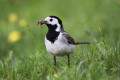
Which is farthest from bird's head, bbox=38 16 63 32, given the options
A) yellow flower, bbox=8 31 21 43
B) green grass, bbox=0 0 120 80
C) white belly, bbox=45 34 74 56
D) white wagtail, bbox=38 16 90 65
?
yellow flower, bbox=8 31 21 43

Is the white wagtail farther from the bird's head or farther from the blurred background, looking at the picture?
the blurred background

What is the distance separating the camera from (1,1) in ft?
51.6

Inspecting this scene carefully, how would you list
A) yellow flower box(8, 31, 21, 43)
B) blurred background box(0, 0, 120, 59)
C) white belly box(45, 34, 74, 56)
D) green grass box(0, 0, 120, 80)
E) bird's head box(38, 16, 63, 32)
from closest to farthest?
1. green grass box(0, 0, 120, 80)
2. white belly box(45, 34, 74, 56)
3. bird's head box(38, 16, 63, 32)
4. blurred background box(0, 0, 120, 59)
5. yellow flower box(8, 31, 21, 43)

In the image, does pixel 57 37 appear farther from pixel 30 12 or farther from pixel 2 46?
pixel 30 12

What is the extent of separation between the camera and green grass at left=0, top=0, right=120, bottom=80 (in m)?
6.14

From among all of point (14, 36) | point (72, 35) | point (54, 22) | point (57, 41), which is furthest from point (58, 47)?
point (14, 36)

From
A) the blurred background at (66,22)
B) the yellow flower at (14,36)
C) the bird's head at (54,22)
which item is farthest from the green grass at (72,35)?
the bird's head at (54,22)

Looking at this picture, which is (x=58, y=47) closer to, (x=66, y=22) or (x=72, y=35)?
(x=72, y=35)

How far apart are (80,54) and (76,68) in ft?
3.49

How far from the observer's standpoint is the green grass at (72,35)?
614cm

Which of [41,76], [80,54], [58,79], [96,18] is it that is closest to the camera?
[58,79]

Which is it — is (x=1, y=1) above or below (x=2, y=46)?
above

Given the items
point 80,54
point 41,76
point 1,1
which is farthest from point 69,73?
Answer: point 1,1

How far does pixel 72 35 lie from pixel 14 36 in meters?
1.94
